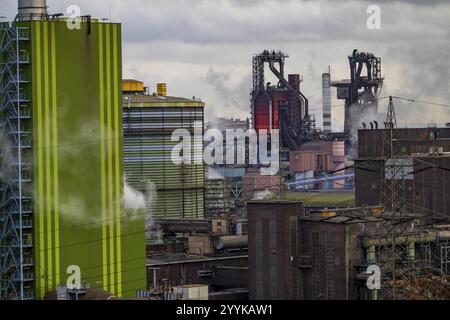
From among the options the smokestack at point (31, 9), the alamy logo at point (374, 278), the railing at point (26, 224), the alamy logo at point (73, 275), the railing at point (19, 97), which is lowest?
the alamy logo at point (374, 278)

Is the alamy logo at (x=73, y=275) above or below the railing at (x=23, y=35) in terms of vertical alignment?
below

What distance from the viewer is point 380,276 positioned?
138 ft

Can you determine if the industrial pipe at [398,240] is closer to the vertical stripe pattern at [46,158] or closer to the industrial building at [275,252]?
the industrial building at [275,252]

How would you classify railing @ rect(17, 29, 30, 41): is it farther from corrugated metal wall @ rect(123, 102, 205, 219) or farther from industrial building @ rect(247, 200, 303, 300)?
corrugated metal wall @ rect(123, 102, 205, 219)

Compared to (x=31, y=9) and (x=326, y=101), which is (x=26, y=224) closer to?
(x=31, y=9)

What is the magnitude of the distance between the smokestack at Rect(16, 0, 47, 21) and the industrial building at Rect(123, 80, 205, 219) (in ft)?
52.9

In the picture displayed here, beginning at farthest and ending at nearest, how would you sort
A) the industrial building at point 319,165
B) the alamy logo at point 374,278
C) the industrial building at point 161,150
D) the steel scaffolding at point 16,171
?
the industrial building at point 319,165 < the industrial building at point 161,150 < the alamy logo at point 374,278 < the steel scaffolding at point 16,171

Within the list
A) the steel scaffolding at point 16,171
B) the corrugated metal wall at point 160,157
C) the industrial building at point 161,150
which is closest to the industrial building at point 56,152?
the steel scaffolding at point 16,171

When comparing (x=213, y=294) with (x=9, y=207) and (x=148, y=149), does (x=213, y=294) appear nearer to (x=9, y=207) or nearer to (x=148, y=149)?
(x=9, y=207)

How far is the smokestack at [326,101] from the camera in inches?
4560

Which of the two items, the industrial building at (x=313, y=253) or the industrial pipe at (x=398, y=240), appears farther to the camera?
the industrial pipe at (x=398, y=240)

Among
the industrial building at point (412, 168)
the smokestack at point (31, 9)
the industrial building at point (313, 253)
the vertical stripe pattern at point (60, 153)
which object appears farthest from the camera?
the industrial building at point (412, 168)

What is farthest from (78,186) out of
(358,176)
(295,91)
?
(295,91)

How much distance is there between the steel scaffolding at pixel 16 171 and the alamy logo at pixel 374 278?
1021 cm
